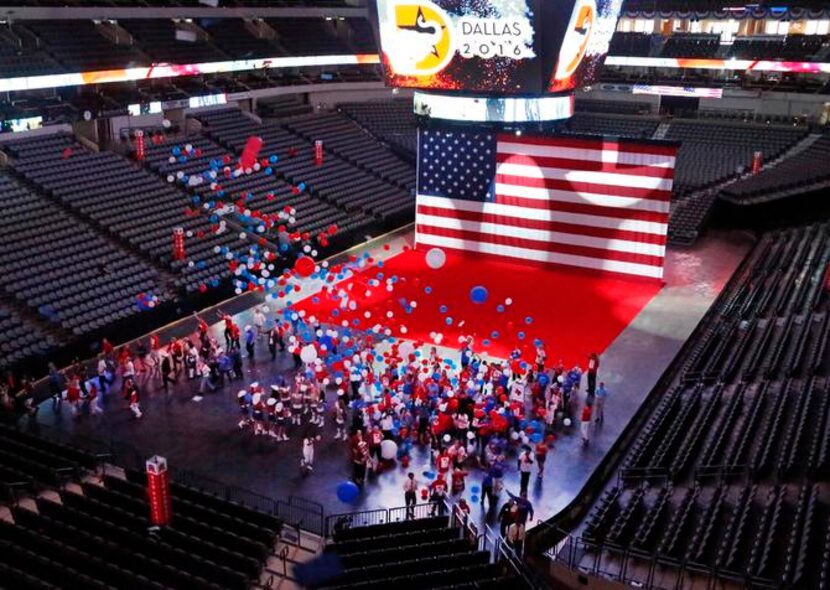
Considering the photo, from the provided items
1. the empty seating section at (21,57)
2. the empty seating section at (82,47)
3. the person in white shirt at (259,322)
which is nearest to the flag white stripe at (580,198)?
the person in white shirt at (259,322)

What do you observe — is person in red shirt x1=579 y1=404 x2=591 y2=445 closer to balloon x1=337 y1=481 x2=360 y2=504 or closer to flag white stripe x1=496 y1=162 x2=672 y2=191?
balloon x1=337 y1=481 x2=360 y2=504

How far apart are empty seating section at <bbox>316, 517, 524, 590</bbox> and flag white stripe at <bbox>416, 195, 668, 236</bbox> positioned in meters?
17.7

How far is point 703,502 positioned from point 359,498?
649 cm

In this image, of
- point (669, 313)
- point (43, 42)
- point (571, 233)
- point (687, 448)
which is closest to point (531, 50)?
point (571, 233)

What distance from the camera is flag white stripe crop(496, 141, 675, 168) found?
27719 mm

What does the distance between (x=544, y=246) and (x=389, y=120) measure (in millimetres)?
19718

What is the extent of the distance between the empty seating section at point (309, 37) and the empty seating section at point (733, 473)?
30.0 metres

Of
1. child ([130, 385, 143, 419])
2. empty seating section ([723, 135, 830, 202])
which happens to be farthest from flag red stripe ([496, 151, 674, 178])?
child ([130, 385, 143, 419])

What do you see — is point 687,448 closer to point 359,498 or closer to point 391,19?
point 359,498

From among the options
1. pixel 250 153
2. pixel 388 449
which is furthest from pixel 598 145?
pixel 388 449

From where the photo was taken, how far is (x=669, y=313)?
26.4m

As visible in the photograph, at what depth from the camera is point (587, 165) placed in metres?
28.8

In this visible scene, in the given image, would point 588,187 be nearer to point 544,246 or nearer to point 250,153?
point 544,246

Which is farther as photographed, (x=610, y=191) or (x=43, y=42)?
(x=43, y=42)
